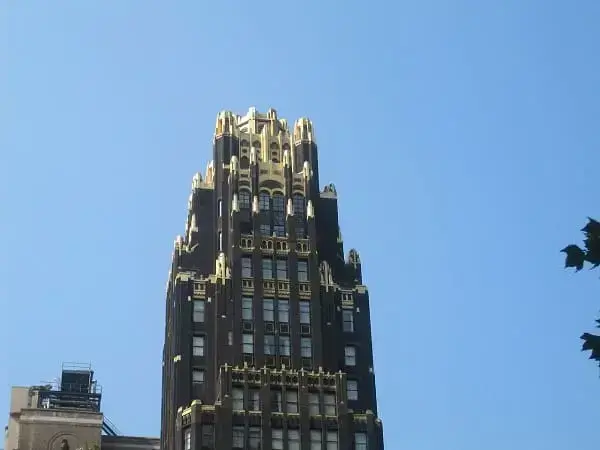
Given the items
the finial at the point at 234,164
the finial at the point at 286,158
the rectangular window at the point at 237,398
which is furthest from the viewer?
the finial at the point at 286,158

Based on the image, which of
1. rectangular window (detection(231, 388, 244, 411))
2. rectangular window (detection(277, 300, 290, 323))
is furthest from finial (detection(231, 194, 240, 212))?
rectangular window (detection(231, 388, 244, 411))

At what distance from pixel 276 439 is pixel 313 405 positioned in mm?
4878

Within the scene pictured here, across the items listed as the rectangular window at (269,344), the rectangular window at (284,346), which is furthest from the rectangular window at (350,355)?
the rectangular window at (269,344)

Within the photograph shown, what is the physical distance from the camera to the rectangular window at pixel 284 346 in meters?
113

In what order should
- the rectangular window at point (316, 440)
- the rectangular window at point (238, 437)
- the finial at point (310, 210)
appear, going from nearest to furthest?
the rectangular window at point (238, 437)
the rectangular window at point (316, 440)
the finial at point (310, 210)

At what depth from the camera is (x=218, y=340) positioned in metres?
113

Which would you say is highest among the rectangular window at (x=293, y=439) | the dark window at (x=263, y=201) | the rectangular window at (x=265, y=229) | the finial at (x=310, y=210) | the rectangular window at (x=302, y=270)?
the dark window at (x=263, y=201)

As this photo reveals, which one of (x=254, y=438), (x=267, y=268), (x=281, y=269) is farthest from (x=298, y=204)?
(x=254, y=438)

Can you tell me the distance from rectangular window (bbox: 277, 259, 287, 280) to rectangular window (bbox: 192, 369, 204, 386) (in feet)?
41.3

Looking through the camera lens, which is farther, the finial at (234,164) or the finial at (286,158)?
the finial at (286,158)

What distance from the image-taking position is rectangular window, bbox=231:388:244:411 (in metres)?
108

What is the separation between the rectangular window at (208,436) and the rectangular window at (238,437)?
1.77 metres

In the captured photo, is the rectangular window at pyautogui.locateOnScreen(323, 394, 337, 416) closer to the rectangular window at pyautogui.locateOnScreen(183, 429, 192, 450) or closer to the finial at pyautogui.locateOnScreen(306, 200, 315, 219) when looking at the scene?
the rectangular window at pyautogui.locateOnScreen(183, 429, 192, 450)

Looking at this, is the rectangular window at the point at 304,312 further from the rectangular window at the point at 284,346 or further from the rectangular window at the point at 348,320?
the rectangular window at the point at 348,320
